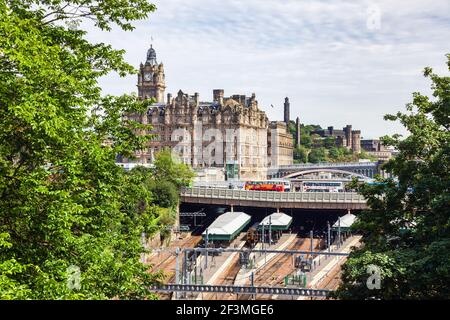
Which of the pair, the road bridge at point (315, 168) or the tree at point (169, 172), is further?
the road bridge at point (315, 168)

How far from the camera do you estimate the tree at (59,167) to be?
46.4 ft

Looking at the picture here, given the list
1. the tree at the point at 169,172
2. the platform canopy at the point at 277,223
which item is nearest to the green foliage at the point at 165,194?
the tree at the point at 169,172

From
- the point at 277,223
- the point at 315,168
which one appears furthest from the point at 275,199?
the point at 315,168

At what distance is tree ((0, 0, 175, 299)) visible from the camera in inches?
557

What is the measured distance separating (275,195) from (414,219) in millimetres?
60830

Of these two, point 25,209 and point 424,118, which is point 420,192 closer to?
point 424,118

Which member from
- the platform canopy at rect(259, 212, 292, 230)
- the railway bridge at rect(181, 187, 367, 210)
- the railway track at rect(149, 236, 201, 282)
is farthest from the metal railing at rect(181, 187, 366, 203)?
the railway track at rect(149, 236, 201, 282)

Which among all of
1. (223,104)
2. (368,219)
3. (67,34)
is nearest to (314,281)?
(368,219)

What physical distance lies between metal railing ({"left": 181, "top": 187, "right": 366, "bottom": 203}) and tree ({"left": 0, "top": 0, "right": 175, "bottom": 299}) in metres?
59.8

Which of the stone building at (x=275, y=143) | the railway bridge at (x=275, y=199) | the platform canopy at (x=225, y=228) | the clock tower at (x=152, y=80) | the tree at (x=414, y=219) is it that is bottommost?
the platform canopy at (x=225, y=228)

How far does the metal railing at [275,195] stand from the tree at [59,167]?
59.8m

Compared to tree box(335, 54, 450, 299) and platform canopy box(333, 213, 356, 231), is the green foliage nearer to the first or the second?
platform canopy box(333, 213, 356, 231)

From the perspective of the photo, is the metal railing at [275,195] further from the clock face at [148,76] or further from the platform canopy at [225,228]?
the clock face at [148,76]

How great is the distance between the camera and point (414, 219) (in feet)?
68.8
